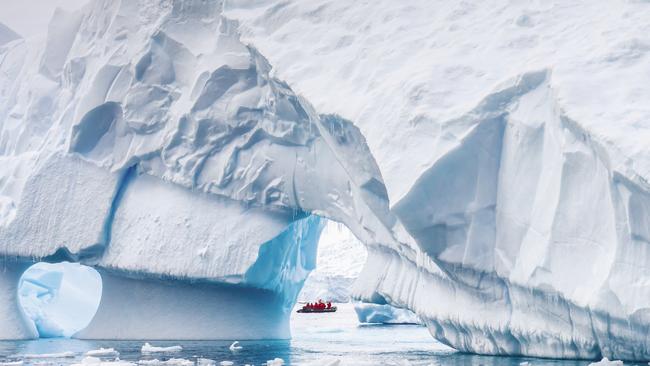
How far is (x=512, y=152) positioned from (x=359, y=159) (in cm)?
205

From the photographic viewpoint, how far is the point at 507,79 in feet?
26.6

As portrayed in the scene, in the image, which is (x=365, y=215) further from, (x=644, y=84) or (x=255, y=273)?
(x=644, y=84)

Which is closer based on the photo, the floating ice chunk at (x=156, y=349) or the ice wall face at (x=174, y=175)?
the floating ice chunk at (x=156, y=349)

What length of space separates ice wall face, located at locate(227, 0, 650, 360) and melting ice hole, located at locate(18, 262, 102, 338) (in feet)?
30.2

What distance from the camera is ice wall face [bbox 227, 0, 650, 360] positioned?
713 cm

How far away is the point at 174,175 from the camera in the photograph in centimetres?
1288

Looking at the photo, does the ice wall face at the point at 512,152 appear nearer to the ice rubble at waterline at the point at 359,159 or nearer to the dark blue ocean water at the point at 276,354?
the ice rubble at waterline at the point at 359,159

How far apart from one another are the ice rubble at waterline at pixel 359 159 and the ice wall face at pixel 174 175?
0.11ft

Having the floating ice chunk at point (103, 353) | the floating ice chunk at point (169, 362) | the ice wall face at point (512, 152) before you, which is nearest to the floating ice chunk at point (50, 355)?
the floating ice chunk at point (103, 353)

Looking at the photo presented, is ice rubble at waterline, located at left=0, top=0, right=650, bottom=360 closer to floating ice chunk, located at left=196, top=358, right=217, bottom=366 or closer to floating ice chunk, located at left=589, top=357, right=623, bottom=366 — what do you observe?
floating ice chunk, located at left=589, top=357, right=623, bottom=366

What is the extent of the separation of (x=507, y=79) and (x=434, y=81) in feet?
2.61

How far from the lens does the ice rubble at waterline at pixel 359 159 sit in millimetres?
7504

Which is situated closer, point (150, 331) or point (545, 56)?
point (545, 56)

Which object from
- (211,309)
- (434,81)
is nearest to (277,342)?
(211,309)
